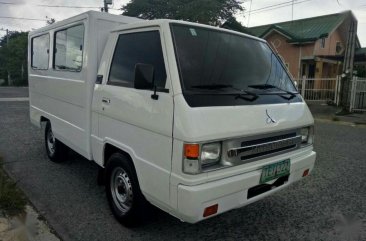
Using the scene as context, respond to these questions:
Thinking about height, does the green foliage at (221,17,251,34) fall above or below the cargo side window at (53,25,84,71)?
above

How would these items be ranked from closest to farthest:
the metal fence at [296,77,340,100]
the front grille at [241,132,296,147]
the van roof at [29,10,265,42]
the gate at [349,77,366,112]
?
1. the front grille at [241,132,296,147]
2. the van roof at [29,10,265,42]
3. the gate at [349,77,366,112]
4. the metal fence at [296,77,340,100]

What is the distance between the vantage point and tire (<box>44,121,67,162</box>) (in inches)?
218

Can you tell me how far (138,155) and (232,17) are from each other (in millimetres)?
28291

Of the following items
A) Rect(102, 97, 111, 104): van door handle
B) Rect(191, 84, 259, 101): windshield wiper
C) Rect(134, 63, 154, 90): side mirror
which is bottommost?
Rect(102, 97, 111, 104): van door handle

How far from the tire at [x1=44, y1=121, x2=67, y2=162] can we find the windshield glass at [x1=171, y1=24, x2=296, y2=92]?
332 cm

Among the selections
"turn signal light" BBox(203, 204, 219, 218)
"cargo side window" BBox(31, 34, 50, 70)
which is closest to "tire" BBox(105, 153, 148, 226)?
"turn signal light" BBox(203, 204, 219, 218)

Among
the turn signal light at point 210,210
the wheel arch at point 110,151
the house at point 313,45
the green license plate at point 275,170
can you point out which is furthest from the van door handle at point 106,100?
the house at point 313,45

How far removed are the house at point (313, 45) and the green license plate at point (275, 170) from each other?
21430 millimetres

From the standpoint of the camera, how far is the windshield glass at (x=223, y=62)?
2.98m

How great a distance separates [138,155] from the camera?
3086mm

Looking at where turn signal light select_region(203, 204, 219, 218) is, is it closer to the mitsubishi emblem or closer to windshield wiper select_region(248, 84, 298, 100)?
the mitsubishi emblem

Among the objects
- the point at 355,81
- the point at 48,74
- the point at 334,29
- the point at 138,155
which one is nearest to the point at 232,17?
the point at 334,29

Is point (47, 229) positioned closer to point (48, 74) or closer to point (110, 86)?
point (110, 86)

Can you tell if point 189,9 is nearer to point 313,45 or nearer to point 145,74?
point 313,45
